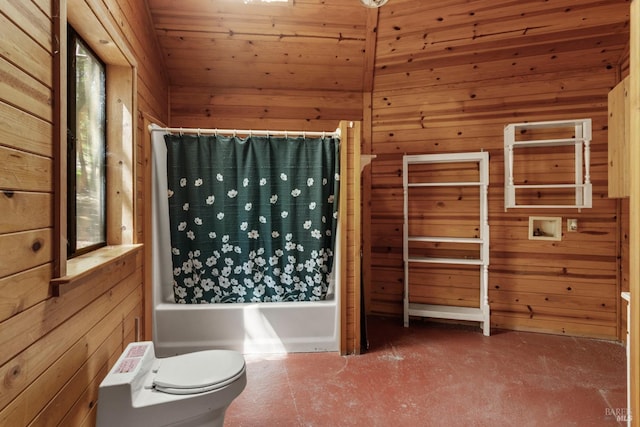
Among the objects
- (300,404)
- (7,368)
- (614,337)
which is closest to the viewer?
(7,368)

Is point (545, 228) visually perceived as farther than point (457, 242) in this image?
No

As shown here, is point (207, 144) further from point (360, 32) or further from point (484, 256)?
point (484, 256)

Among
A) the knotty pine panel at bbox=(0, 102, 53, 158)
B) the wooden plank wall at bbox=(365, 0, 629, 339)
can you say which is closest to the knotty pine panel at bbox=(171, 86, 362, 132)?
the wooden plank wall at bbox=(365, 0, 629, 339)

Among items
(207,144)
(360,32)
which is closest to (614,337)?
(360,32)

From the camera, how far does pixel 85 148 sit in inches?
60.8

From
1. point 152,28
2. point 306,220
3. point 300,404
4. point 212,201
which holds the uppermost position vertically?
point 152,28

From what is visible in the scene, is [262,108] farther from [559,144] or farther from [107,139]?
[559,144]

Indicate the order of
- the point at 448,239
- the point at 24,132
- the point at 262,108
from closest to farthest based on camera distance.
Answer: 1. the point at 24,132
2. the point at 448,239
3. the point at 262,108

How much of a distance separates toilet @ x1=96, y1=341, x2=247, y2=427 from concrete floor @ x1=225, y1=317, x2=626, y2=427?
499 mm

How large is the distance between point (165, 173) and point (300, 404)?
187 centimetres

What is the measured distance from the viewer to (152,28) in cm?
250

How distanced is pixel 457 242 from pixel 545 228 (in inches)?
31.4

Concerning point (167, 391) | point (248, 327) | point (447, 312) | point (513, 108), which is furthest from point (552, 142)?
point (167, 391)

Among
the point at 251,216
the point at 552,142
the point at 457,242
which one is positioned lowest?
the point at 457,242
